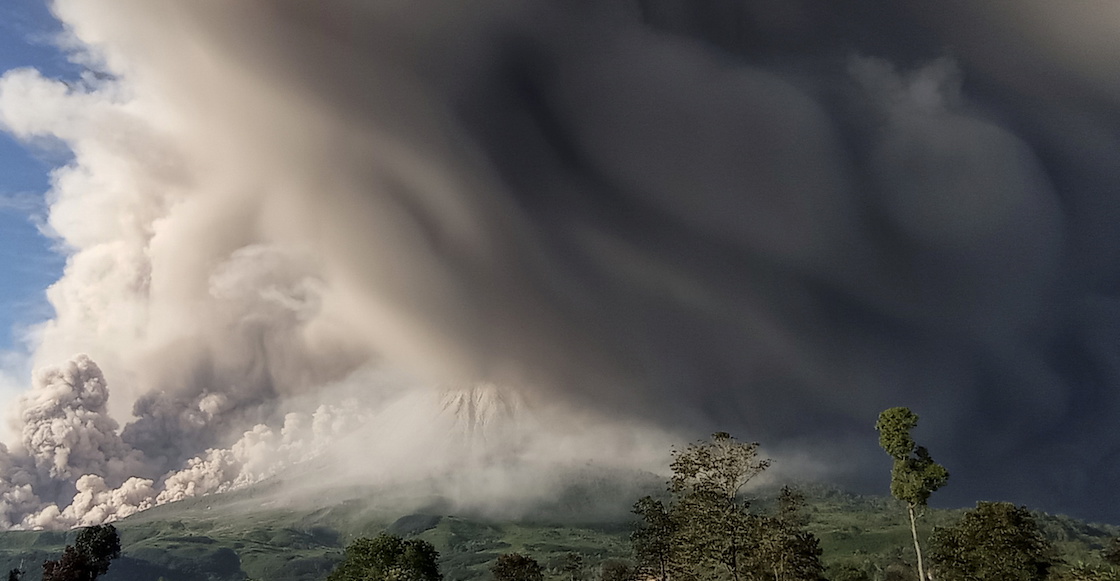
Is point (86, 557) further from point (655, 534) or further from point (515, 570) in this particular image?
point (655, 534)

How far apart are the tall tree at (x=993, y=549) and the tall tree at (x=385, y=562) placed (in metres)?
70.3

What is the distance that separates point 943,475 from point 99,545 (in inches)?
5740

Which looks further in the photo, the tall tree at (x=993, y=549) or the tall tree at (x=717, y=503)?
the tall tree at (x=993, y=549)

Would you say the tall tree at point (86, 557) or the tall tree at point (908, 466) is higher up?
the tall tree at point (908, 466)

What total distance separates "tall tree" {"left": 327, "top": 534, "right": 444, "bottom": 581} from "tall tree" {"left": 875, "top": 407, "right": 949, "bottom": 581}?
66351 millimetres

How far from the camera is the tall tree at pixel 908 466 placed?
263ft

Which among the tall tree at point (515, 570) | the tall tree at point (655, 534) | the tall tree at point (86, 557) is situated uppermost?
the tall tree at point (655, 534)

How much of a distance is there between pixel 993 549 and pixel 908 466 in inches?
463

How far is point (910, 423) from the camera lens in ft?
268

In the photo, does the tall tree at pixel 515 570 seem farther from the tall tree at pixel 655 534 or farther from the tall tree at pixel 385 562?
the tall tree at pixel 655 534

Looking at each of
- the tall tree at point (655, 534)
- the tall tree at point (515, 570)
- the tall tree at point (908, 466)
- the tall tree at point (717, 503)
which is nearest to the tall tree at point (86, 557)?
the tall tree at point (515, 570)

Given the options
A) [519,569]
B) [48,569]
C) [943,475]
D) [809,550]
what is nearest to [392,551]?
[519,569]

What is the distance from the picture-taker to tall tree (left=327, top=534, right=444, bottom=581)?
352 feet

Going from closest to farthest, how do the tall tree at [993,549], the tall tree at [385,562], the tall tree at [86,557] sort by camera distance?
1. the tall tree at [993,549]
2. the tall tree at [385,562]
3. the tall tree at [86,557]
